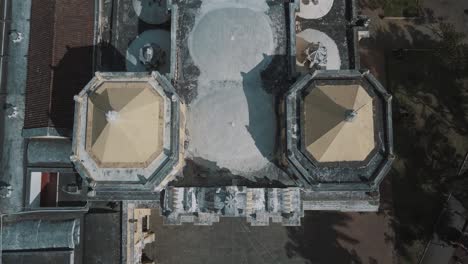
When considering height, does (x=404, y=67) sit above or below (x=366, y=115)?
above

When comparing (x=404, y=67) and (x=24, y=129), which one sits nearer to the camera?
(x=24, y=129)

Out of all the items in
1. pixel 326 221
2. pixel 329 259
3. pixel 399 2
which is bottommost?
pixel 329 259

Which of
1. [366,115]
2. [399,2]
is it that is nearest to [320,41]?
[366,115]

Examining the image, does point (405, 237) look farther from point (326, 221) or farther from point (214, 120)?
point (214, 120)

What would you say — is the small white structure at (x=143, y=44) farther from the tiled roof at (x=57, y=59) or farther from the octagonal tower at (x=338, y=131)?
the octagonal tower at (x=338, y=131)

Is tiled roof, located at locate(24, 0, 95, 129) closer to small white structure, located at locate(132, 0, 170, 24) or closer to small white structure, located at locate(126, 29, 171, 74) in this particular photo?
small white structure, located at locate(126, 29, 171, 74)

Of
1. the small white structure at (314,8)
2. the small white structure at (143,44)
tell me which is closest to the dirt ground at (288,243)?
the small white structure at (143,44)

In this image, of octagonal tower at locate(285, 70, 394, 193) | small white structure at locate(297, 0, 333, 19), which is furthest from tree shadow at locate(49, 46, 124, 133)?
octagonal tower at locate(285, 70, 394, 193)
